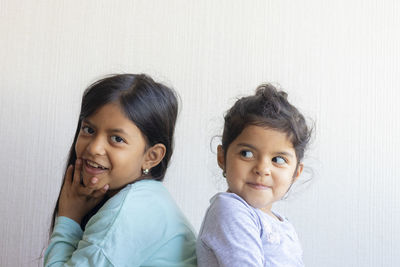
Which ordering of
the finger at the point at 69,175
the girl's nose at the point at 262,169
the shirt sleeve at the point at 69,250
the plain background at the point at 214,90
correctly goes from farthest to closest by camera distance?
the plain background at the point at 214,90 < the finger at the point at 69,175 < the girl's nose at the point at 262,169 < the shirt sleeve at the point at 69,250

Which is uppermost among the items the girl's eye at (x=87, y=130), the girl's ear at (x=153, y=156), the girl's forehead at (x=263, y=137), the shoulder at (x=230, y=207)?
the girl's forehead at (x=263, y=137)

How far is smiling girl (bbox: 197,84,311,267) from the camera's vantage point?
2.67 ft

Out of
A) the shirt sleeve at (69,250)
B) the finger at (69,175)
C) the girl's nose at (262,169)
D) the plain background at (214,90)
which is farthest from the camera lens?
the plain background at (214,90)

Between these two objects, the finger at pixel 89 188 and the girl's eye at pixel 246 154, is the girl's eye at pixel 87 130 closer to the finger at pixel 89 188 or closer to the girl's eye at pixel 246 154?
the finger at pixel 89 188

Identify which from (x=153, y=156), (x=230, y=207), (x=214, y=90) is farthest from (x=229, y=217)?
(x=214, y=90)

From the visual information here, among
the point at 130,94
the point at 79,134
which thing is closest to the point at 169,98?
the point at 130,94

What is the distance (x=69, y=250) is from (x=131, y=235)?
0.14 m

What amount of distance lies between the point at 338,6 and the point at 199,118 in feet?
1.61

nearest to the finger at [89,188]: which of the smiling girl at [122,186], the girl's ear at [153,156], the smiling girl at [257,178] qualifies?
the smiling girl at [122,186]

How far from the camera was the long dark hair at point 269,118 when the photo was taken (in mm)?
880

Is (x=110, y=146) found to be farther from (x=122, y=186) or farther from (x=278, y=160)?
(x=278, y=160)

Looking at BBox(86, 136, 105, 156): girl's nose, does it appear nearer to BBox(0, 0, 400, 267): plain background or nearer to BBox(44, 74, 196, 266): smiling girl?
BBox(44, 74, 196, 266): smiling girl

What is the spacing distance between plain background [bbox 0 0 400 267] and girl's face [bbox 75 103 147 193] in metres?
0.30

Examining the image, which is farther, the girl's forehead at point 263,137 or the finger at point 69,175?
the finger at point 69,175
